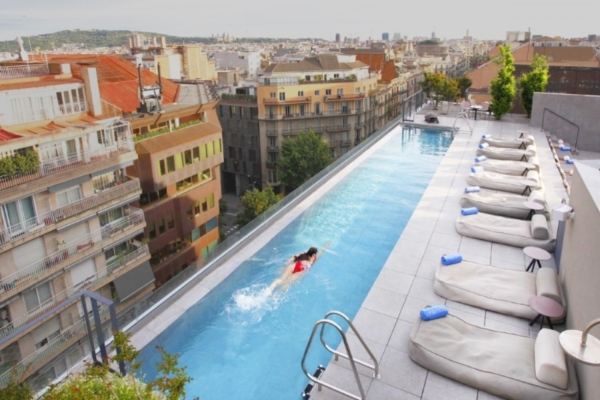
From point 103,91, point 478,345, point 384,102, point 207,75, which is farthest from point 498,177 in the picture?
point 207,75

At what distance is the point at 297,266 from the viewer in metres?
10.7

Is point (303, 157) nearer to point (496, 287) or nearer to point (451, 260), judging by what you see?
point (451, 260)

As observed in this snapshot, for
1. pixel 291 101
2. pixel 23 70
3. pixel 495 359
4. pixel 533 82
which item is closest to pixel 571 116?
pixel 533 82

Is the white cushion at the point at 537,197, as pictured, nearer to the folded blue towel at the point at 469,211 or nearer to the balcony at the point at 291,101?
the folded blue towel at the point at 469,211

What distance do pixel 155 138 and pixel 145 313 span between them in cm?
1720

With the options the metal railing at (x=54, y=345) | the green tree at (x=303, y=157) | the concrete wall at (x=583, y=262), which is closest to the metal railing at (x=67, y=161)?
the metal railing at (x=54, y=345)

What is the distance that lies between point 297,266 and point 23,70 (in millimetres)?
19969

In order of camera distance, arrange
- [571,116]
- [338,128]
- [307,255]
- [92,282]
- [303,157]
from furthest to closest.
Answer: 1. [338,128]
2. [303,157]
3. [571,116]
4. [92,282]
5. [307,255]

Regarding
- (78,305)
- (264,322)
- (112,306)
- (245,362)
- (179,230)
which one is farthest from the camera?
(179,230)

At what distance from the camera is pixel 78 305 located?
65.0 ft

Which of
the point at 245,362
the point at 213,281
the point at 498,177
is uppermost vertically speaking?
the point at 498,177

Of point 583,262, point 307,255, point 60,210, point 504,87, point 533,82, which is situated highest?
point 533,82

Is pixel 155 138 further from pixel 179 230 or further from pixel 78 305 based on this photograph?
pixel 78 305

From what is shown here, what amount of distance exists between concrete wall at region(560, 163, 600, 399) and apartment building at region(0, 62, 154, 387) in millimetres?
14287
